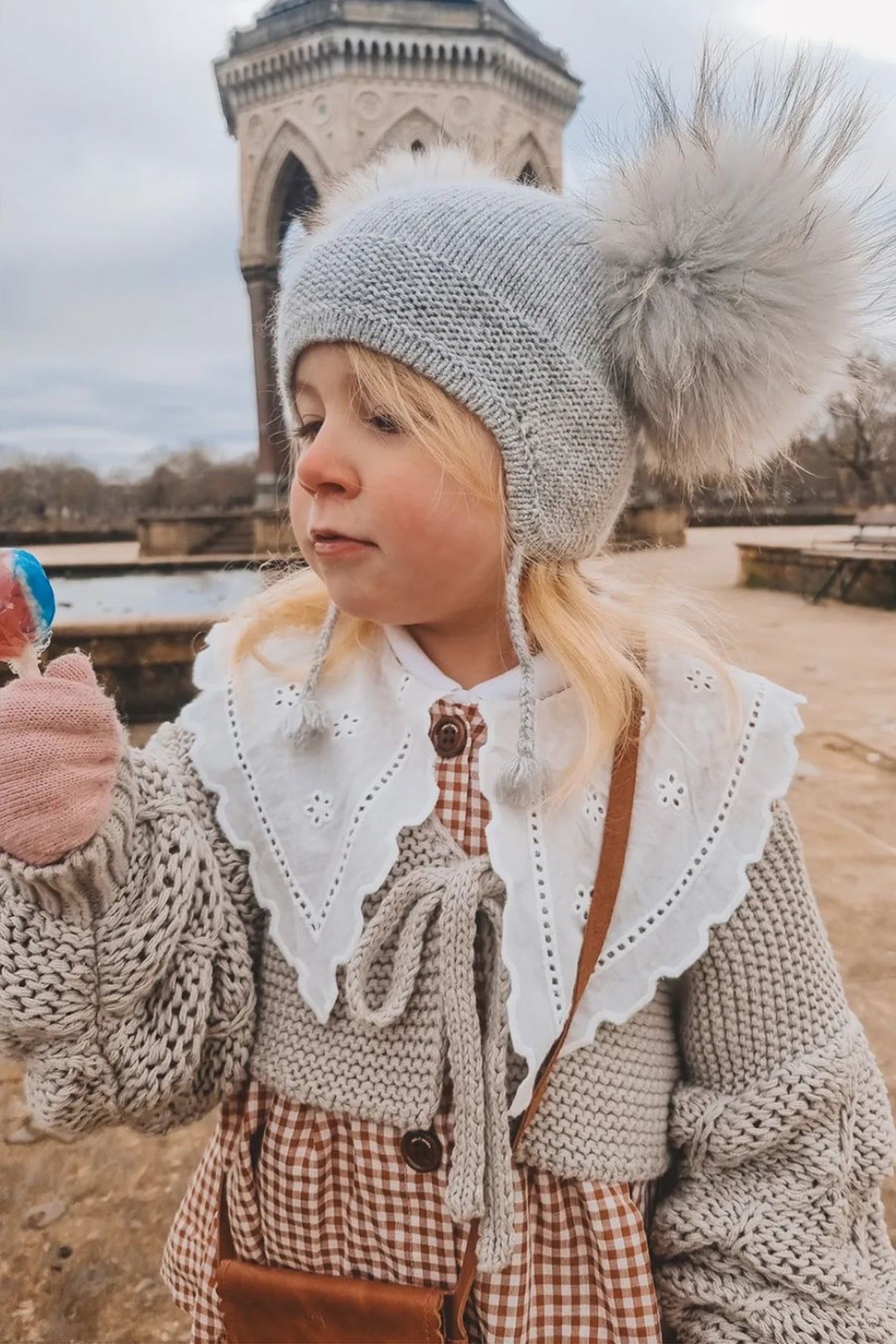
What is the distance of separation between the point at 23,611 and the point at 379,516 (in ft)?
1.01

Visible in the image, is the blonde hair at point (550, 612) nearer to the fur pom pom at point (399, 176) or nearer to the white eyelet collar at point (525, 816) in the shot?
the white eyelet collar at point (525, 816)

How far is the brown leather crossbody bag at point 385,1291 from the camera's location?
852mm

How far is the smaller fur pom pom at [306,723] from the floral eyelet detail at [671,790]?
34 cm

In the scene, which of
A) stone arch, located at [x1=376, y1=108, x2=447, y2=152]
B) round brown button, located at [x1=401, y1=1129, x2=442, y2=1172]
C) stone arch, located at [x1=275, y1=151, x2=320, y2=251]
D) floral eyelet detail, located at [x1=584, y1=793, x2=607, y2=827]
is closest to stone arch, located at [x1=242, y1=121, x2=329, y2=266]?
stone arch, located at [x1=275, y1=151, x2=320, y2=251]

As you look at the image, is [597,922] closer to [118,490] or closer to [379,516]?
[379,516]

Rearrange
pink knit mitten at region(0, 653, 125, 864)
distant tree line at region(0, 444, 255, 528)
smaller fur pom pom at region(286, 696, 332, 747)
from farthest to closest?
1. distant tree line at region(0, 444, 255, 528)
2. smaller fur pom pom at region(286, 696, 332, 747)
3. pink knit mitten at region(0, 653, 125, 864)

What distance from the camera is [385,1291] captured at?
2.86 ft

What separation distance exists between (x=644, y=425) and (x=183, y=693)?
365 centimetres

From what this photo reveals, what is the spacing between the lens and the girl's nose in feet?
2.77

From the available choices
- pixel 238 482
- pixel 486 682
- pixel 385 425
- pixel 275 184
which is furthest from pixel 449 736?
pixel 238 482

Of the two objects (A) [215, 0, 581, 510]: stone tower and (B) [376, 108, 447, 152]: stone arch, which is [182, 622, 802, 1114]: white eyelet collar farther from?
(B) [376, 108, 447, 152]: stone arch

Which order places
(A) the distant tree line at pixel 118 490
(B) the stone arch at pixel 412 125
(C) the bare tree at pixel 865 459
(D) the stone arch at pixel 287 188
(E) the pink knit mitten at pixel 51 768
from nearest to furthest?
(E) the pink knit mitten at pixel 51 768 < (A) the distant tree line at pixel 118 490 < (B) the stone arch at pixel 412 125 < (D) the stone arch at pixel 287 188 < (C) the bare tree at pixel 865 459

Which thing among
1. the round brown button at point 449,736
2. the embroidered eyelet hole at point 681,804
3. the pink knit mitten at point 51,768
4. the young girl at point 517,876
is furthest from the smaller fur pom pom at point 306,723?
the embroidered eyelet hole at point 681,804

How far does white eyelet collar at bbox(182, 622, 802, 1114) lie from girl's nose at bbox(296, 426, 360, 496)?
206 millimetres
